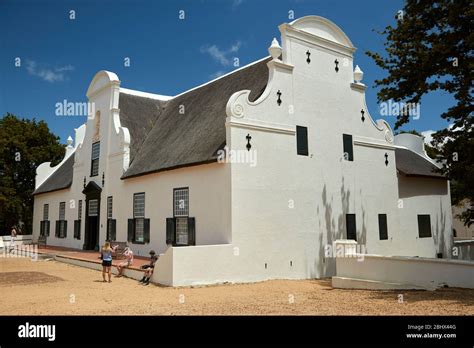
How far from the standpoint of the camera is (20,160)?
37125 millimetres

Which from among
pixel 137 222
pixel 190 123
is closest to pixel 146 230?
pixel 137 222

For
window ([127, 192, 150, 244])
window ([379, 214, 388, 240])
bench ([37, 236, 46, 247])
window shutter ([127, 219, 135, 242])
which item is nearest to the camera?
window ([127, 192, 150, 244])

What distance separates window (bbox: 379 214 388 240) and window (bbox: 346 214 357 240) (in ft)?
6.49

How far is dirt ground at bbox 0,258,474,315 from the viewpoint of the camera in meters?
9.04

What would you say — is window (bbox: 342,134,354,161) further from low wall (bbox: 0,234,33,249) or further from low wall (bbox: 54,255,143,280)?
low wall (bbox: 0,234,33,249)

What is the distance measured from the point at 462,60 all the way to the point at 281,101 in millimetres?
6365

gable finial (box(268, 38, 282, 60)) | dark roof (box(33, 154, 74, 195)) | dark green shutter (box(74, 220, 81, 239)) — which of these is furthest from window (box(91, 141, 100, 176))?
gable finial (box(268, 38, 282, 60))

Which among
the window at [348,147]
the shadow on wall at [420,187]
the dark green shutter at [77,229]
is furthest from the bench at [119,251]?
the shadow on wall at [420,187]

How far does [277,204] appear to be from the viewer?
1546 centimetres

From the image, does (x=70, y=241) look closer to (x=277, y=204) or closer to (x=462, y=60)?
(x=277, y=204)

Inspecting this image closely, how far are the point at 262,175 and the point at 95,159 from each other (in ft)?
41.6

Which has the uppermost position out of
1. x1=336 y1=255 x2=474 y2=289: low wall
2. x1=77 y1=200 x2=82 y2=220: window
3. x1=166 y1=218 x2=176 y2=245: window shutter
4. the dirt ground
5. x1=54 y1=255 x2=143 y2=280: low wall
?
x1=77 y1=200 x2=82 y2=220: window

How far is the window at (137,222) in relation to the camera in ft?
63.4
